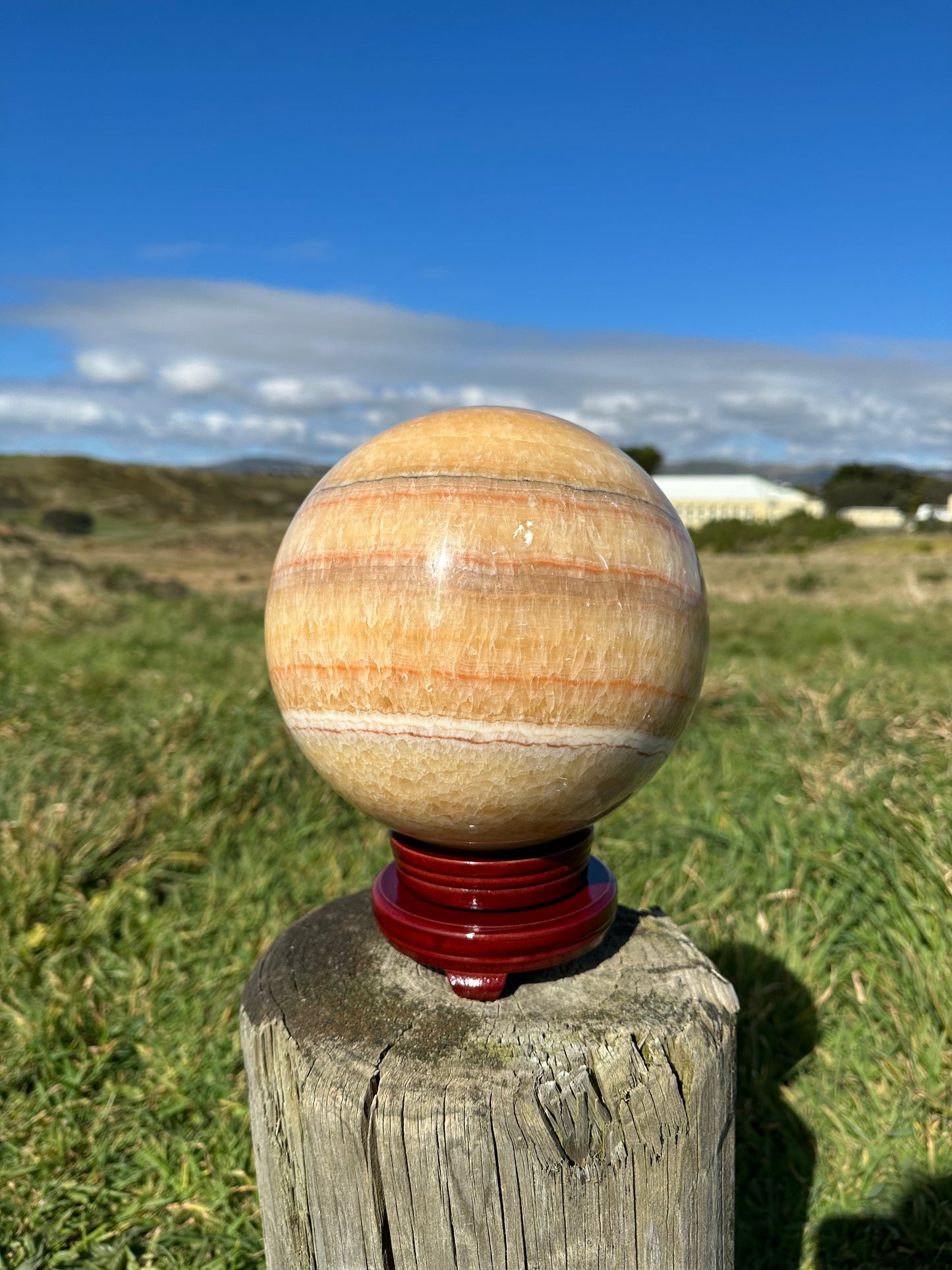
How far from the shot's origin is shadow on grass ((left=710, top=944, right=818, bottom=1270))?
86.6 inches

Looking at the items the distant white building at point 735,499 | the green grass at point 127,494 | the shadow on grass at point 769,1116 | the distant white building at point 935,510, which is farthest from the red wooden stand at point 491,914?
the distant white building at point 935,510

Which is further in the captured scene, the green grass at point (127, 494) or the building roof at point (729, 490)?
the building roof at point (729, 490)

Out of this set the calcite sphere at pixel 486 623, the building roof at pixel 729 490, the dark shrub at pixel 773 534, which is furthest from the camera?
the building roof at pixel 729 490

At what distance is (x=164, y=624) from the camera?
8.50 metres

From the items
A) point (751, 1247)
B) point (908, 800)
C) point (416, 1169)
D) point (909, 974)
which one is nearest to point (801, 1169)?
point (751, 1247)

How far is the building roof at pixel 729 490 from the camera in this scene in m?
54.5

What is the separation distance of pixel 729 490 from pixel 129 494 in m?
42.8

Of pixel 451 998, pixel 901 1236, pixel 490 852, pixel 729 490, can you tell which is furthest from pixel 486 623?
pixel 729 490

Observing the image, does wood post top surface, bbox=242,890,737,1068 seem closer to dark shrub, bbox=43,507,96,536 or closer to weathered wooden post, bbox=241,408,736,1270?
weathered wooden post, bbox=241,408,736,1270

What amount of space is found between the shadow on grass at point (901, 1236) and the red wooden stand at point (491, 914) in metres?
1.32

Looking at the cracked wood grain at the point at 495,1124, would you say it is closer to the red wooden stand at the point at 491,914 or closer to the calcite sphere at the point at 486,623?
the red wooden stand at the point at 491,914

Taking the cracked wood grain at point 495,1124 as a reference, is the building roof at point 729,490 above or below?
above

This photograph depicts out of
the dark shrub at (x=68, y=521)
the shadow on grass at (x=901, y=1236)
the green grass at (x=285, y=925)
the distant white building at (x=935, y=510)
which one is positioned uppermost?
the distant white building at (x=935, y=510)

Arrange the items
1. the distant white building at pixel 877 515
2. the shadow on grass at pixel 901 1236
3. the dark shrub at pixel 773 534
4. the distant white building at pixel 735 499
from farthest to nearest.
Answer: the distant white building at pixel 735 499, the distant white building at pixel 877 515, the dark shrub at pixel 773 534, the shadow on grass at pixel 901 1236
